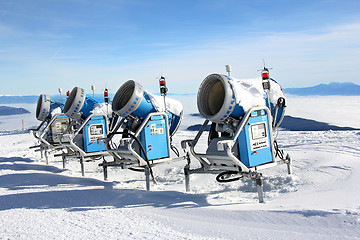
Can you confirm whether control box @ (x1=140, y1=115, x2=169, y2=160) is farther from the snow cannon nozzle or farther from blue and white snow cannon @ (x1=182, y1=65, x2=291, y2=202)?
blue and white snow cannon @ (x1=182, y1=65, x2=291, y2=202)

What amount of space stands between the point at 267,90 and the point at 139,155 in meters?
2.87

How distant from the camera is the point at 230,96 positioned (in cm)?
551

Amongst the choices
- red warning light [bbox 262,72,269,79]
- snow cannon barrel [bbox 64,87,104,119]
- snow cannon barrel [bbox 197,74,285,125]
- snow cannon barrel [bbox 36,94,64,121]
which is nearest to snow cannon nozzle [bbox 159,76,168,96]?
snow cannon barrel [bbox 197,74,285,125]

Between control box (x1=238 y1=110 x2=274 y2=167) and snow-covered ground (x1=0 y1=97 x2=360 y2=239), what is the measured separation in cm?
64

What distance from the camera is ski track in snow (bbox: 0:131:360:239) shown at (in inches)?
161

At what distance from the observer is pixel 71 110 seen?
9.82 meters

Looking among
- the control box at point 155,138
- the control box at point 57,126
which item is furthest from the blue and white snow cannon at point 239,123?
the control box at point 57,126

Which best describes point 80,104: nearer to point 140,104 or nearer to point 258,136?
point 140,104

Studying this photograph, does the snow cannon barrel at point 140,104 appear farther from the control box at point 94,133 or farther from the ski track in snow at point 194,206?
the control box at point 94,133

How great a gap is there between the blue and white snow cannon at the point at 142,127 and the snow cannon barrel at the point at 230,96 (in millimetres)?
1476

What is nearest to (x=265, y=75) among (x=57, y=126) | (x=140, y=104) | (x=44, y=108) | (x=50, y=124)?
(x=140, y=104)

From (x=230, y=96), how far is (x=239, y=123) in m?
0.48

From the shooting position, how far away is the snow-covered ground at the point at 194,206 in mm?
4086

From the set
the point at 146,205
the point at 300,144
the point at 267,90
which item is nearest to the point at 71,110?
the point at 146,205
